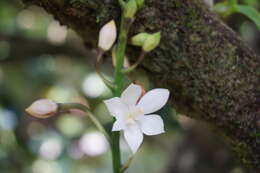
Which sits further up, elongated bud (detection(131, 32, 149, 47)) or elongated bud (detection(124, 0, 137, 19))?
elongated bud (detection(124, 0, 137, 19))

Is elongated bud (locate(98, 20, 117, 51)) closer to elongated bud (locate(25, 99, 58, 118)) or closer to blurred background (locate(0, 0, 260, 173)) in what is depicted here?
elongated bud (locate(25, 99, 58, 118))

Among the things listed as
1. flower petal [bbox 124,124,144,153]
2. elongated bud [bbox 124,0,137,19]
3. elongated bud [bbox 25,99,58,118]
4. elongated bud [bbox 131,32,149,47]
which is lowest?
flower petal [bbox 124,124,144,153]

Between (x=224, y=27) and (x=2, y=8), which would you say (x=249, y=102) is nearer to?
(x=224, y=27)

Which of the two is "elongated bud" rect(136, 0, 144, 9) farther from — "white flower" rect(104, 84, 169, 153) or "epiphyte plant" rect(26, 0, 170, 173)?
"white flower" rect(104, 84, 169, 153)

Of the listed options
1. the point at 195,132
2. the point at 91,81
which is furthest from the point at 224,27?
the point at 91,81

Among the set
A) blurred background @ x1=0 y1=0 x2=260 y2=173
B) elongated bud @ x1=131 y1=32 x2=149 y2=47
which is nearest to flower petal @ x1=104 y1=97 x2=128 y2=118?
elongated bud @ x1=131 y1=32 x2=149 y2=47

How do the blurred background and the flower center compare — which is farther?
the blurred background

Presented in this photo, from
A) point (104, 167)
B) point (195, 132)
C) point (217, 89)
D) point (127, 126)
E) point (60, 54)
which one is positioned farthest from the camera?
point (104, 167)
